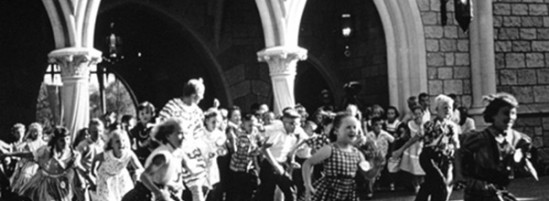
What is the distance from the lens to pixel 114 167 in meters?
9.01

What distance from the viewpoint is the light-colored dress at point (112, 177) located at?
8.98 metres

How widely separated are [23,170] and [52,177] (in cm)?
117

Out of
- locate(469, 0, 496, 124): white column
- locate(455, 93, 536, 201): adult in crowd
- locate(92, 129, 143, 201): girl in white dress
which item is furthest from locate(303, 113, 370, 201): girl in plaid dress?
locate(469, 0, 496, 124): white column

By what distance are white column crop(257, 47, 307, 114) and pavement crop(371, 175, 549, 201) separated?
203 centimetres

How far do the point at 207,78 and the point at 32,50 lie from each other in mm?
3656

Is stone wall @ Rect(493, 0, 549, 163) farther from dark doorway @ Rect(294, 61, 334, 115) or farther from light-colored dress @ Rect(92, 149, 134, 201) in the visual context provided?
light-colored dress @ Rect(92, 149, 134, 201)

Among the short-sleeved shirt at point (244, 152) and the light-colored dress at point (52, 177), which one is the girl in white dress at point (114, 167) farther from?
the short-sleeved shirt at point (244, 152)

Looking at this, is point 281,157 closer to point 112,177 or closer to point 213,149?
point 213,149

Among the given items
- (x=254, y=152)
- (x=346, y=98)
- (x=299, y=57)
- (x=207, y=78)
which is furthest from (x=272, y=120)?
(x=207, y=78)

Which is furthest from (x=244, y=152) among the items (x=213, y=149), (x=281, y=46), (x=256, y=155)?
(x=281, y=46)

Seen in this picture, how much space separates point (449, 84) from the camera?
51.8 ft

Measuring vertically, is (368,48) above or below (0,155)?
above

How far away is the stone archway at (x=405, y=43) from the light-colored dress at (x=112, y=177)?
24.2 ft

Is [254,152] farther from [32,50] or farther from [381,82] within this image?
[32,50]
